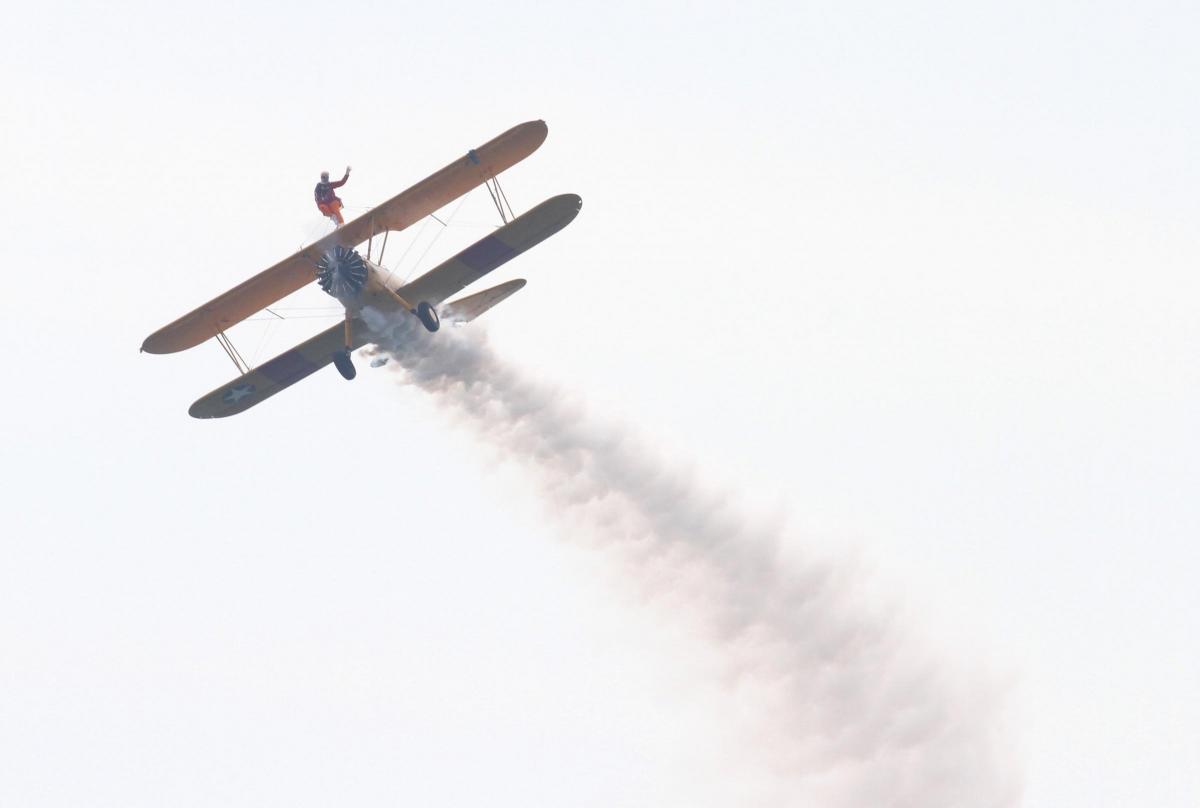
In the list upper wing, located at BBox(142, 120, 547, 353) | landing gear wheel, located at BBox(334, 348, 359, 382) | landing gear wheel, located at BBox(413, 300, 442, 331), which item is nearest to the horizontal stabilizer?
landing gear wheel, located at BBox(413, 300, 442, 331)

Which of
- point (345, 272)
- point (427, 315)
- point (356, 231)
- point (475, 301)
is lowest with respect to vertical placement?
point (345, 272)

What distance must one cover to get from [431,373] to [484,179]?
5140 millimetres

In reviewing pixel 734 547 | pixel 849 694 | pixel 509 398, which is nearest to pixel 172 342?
pixel 509 398

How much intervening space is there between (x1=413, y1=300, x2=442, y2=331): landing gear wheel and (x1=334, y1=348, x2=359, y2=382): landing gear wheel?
1.66 m

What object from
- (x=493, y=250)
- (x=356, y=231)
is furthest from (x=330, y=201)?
(x=493, y=250)

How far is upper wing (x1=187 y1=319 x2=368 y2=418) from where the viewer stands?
4025 cm

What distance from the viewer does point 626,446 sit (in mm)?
43531

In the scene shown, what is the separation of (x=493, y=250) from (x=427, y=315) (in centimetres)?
191

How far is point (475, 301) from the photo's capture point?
40.8 m

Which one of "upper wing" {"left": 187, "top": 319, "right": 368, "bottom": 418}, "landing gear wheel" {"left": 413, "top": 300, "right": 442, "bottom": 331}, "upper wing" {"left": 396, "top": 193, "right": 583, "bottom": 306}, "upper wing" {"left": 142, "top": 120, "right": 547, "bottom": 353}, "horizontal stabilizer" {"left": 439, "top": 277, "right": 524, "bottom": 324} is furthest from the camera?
"horizontal stabilizer" {"left": 439, "top": 277, "right": 524, "bottom": 324}

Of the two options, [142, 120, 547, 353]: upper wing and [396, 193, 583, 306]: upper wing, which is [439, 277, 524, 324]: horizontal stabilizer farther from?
[142, 120, 547, 353]: upper wing

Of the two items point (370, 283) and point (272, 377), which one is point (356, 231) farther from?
point (272, 377)

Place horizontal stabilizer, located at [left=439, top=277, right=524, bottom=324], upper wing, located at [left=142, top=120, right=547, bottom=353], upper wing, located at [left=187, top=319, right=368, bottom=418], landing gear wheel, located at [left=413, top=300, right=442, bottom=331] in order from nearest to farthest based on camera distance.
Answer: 1. upper wing, located at [left=142, top=120, right=547, bottom=353]
2. landing gear wheel, located at [left=413, top=300, right=442, bottom=331]
3. upper wing, located at [left=187, top=319, right=368, bottom=418]
4. horizontal stabilizer, located at [left=439, top=277, right=524, bottom=324]

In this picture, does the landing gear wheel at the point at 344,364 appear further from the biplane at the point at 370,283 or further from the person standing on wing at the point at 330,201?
the person standing on wing at the point at 330,201
